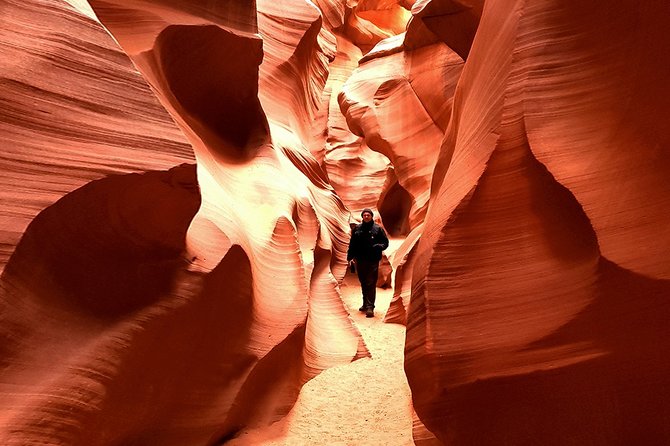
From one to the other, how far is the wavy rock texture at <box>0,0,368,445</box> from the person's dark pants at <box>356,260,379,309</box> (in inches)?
116

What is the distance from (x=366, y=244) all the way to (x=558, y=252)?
4966 mm

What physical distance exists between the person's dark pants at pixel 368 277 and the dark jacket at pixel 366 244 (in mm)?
100

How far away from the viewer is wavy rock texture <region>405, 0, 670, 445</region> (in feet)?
7.50

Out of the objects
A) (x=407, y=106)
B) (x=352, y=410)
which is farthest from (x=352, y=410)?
(x=407, y=106)

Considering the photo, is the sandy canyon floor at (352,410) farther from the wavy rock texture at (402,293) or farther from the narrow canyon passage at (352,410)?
the wavy rock texture at (402,293)

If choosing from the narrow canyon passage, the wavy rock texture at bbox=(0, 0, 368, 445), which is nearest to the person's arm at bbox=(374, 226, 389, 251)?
the narrow canyon passage

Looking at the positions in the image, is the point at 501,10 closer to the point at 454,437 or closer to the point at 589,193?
the point at 589,193

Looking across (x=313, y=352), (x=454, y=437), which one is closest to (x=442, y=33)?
(x=313, y=352)

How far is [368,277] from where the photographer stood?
7.73 metres

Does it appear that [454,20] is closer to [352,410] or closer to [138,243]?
[352,410]

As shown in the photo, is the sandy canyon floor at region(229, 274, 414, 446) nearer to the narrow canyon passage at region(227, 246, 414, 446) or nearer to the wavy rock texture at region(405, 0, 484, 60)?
the narrow canyon passage at region(227, 246, 414, 446)

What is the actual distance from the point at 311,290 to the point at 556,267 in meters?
3.38

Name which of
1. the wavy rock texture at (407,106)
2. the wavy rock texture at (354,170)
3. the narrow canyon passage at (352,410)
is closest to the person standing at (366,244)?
the narrow canyon passage at (352,410)

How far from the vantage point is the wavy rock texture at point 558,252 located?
7.50 feet
